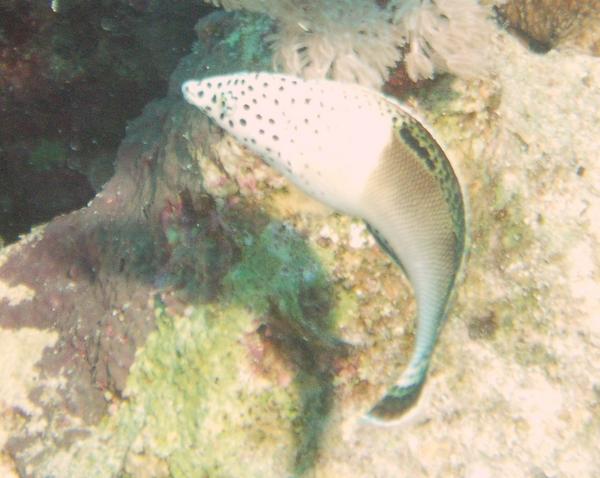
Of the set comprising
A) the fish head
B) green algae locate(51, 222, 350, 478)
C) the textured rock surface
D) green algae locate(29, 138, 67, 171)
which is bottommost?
green algae locate(29, 138, 67, 171)

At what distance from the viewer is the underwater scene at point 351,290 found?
2.73 meters

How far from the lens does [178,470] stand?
10.5ft

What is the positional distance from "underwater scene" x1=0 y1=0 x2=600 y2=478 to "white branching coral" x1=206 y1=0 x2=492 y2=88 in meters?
0.01

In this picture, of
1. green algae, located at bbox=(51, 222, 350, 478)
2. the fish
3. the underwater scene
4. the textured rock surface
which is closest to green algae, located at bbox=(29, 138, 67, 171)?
the underwater scene

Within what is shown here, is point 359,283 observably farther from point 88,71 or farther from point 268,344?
point 88,71

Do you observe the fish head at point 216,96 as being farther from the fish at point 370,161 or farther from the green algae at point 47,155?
the green algae at point 47,155

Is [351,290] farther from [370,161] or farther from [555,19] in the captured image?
[555,19]

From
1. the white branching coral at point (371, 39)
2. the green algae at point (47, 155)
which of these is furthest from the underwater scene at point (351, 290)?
the green algae at point (47, 155)

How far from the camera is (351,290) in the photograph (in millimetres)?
2953

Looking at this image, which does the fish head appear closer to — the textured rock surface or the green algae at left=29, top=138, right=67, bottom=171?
the textured rock surface

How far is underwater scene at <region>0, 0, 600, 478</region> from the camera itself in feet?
8.96

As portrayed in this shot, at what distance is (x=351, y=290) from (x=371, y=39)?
1.37m

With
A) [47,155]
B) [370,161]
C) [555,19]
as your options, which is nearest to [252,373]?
[370,161]

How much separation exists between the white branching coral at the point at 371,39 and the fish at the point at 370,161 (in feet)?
2.45
